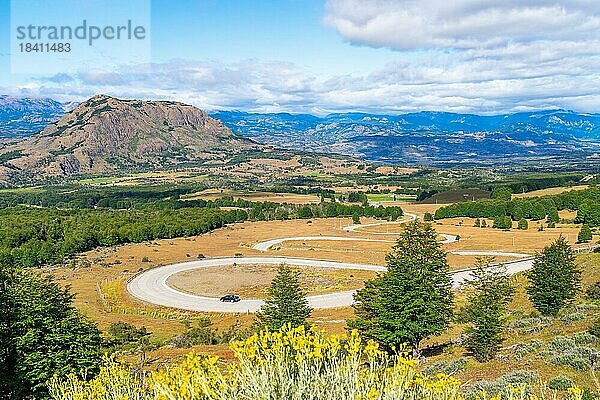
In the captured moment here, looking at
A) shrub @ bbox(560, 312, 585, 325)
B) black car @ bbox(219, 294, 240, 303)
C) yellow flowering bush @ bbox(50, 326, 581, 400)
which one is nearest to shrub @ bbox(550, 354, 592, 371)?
shrub @ bbox(560, 312, 585, 325)

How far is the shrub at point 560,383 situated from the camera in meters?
14.0

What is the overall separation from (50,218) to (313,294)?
86049mm

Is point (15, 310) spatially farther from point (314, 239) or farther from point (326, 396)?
point (314, 239)

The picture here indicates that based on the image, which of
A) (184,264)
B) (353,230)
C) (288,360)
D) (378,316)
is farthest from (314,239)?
(288,360)

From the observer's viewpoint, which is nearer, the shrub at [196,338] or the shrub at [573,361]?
the shrub at [573,361]

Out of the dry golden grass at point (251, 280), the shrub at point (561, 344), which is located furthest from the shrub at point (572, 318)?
the dry golden grass at point (251, 280)

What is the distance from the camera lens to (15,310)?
1991 centimetres

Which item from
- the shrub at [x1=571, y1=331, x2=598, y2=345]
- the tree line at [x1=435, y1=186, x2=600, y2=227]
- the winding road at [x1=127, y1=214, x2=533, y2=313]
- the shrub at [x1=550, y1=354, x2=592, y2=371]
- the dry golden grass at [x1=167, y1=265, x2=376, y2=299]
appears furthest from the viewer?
the tree line at [x1=435, y1=186, x2=600, y2=227]

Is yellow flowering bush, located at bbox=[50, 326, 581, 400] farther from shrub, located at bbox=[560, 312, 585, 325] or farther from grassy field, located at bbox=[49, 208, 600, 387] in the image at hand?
shrub, located at bbox=[560, 312, 585, 325]

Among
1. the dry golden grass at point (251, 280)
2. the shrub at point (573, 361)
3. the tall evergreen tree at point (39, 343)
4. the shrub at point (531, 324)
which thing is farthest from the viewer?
the dry golden grass at point (251, 280)

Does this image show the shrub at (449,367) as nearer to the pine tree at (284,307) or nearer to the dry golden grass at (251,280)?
the pine tree at (284,307)

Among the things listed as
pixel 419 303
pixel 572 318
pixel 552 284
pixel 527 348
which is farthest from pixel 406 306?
pixel 552 284

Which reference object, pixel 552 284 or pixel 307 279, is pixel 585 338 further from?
pixel 307 279

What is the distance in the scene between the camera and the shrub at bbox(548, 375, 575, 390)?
14.0 meters
